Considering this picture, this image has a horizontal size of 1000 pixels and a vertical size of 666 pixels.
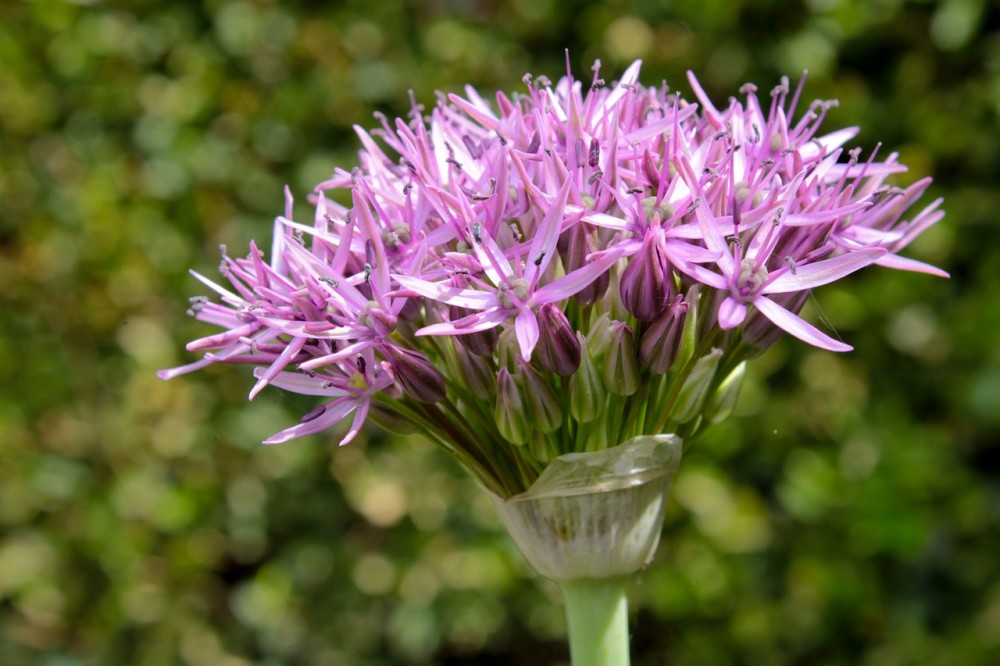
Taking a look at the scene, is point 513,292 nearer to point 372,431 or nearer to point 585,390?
point 585,390

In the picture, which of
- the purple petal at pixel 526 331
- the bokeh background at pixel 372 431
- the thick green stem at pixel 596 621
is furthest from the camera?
the bokeh background at pixel 372 431

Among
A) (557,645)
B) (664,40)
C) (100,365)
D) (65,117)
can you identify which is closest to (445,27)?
(664,40)

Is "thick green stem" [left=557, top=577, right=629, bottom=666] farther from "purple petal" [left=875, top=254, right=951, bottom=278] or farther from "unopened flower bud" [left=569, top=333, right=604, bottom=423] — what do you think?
"purple petal" [left=875, top=254, right=951, bottom=278]

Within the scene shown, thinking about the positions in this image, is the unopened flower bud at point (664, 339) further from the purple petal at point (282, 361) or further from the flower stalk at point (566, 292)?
the purple petal at point (282, 361)

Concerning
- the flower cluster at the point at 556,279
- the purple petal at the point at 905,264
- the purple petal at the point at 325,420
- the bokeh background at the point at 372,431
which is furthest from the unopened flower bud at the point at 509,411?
the bokeh background at the point at 372,431

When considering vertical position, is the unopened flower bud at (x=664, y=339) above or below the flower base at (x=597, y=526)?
above

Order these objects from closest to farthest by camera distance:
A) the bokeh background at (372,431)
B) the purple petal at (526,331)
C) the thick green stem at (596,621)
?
the purple petal at (526,331), the thick green stem at (596,621), the bokeh background at (372,431)

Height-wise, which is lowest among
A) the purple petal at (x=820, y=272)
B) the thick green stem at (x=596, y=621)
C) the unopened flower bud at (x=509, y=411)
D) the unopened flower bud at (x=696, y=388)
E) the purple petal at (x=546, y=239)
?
the thick green stem at (x=596, y=621)
